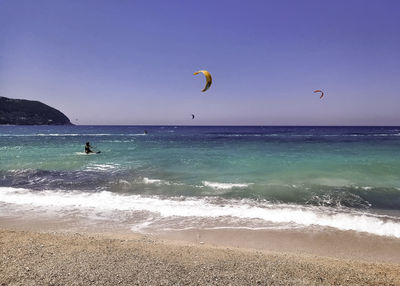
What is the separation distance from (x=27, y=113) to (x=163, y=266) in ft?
638

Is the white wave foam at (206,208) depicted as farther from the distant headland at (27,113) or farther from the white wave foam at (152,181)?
the distant headland at (27,113)

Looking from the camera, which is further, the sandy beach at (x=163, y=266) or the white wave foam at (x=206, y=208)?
the white wave foam at (x=206, y=208)

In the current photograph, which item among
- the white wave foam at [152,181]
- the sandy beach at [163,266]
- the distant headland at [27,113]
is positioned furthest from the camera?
the distant headland at [27,113]

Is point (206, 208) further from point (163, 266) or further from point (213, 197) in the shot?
point (163, 266)

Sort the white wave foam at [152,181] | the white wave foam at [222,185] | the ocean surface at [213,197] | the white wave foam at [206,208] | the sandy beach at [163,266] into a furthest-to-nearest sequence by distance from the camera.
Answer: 1. the white wave foam at [152,181]
2. the white wave foam at [222,185]
3. the ocean surface at [213,197]
4. the white wave foam at [206,208]
5. the sandy beach at [163,266]

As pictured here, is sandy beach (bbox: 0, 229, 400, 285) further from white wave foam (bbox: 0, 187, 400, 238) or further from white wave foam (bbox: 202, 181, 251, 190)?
white wave foam (bbox: 202, 181, 251, 190)

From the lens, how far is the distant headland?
5787 inches

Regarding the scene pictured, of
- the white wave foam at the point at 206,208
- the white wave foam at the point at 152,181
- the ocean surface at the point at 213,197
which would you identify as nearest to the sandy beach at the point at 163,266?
the ocean surface at the point at 213,197

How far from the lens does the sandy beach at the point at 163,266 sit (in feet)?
11.2

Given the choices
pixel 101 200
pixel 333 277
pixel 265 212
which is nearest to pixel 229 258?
pixel 333 277

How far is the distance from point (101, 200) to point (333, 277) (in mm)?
6973

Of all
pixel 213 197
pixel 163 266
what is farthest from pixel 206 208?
pixel 163 266

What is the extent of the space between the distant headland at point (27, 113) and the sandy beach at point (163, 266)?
17647 centimetres

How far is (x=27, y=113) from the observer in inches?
6358
